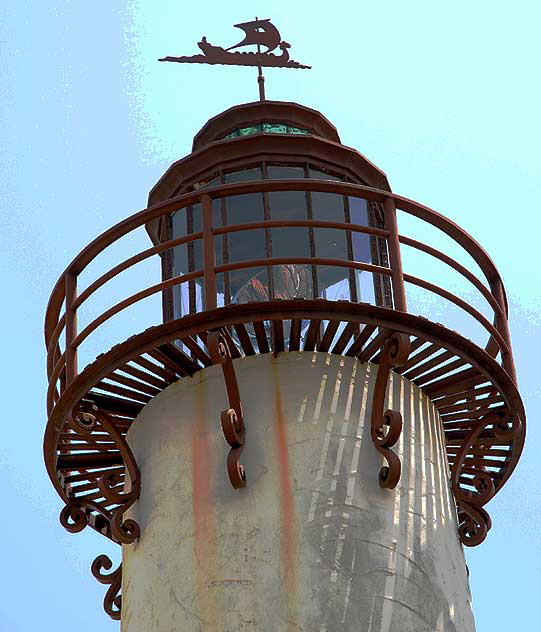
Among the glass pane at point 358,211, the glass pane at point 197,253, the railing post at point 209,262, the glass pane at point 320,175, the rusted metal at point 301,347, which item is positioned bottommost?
the rusted metal at point 301,347

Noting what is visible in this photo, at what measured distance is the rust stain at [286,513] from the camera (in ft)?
45.8

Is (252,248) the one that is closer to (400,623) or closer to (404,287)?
(404,287)

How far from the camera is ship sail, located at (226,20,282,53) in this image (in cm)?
1934

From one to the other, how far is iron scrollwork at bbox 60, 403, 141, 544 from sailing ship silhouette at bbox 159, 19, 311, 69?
16.6 feet

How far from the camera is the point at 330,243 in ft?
55.2

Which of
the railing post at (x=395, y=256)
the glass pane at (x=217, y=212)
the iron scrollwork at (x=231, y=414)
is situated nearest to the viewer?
the iron scrollwork at (x=231, y=414)

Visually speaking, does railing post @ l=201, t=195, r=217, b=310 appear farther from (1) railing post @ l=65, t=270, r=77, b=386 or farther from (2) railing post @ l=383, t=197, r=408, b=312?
(2) railing post @ l=383, t=197, r=408, b=312

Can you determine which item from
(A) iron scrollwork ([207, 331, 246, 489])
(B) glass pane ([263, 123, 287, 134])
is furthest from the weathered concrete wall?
(B) glass pane ([263, 123, 287, 134])

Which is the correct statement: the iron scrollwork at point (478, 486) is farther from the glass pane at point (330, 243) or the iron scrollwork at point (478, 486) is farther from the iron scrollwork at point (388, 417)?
the glass pane at point (330, 243)

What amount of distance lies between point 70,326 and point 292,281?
7.74 ft

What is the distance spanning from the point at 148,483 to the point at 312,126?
4.73 metres

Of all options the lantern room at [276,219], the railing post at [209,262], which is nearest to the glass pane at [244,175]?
the lantern room at [276,219]

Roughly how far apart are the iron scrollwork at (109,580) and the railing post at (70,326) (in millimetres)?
2026

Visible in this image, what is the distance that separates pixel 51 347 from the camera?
622 inches
